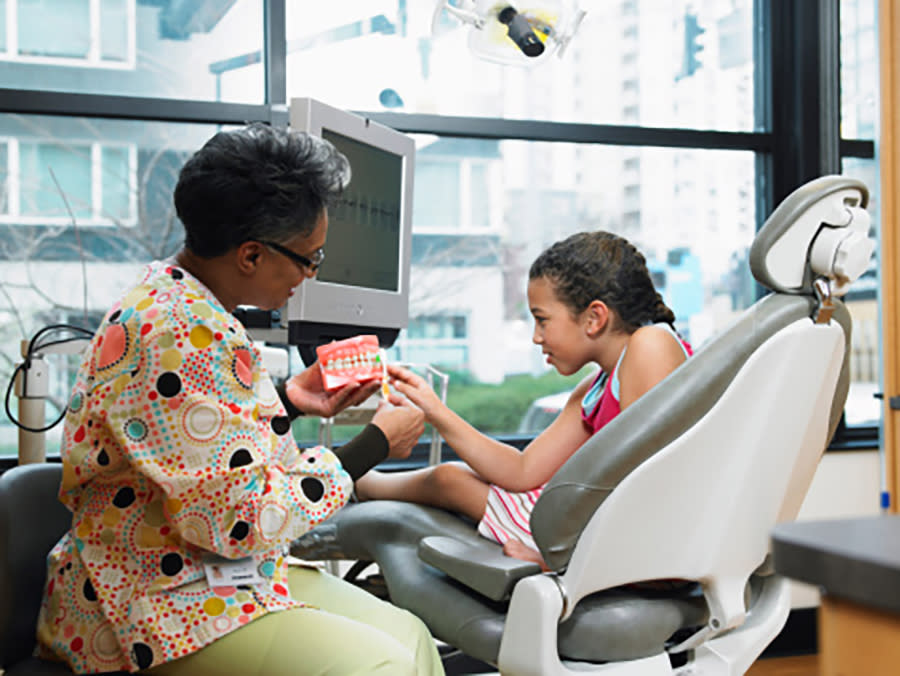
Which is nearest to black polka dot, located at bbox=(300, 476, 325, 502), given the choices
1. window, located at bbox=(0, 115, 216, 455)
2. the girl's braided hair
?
the girl's braided hair

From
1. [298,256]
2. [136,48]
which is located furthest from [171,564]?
[136,48]

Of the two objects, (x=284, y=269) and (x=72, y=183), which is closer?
(x=284, y=269)

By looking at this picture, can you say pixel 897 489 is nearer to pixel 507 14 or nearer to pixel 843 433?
pixel 843 433

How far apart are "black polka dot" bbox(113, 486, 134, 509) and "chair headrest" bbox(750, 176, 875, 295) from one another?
2.96ft

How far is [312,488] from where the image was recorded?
47.3 inches

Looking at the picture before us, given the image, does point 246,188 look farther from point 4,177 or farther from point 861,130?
point 861,130

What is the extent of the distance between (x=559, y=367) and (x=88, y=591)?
934mm

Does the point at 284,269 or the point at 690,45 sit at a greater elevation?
the point at 690,45

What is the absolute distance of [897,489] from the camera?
285 centimetres

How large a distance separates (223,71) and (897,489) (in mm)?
2372

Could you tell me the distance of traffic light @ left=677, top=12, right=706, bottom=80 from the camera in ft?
10.3

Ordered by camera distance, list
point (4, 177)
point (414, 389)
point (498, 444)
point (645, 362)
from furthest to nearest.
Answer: point (4, 177) < point (498, 444) < point (414, 389) < point (645, 362)

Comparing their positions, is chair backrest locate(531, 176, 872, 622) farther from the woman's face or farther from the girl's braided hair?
the woman's face

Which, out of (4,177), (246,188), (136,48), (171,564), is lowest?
(171,564)
